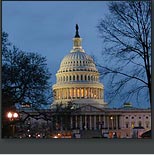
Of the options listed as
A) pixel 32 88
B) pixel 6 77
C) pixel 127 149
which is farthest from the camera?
pixel 32 88

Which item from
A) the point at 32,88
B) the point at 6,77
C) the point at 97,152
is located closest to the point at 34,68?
the point at 32,88

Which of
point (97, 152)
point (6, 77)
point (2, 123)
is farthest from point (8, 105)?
point (97, 152)

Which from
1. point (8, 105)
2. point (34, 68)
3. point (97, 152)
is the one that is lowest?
point (97, 152)

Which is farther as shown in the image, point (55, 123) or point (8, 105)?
point (55, 123)

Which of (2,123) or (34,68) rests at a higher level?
(34,68)

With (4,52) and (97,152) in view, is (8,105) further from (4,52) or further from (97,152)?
(97,152)

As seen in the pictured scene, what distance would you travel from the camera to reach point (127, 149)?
9039mm

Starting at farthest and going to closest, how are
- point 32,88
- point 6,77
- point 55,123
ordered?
1. point 55,123
2. point 32,88
3. point 6,77

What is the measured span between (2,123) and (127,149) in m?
2.16

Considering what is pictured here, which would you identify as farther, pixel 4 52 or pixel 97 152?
pixel 4 52

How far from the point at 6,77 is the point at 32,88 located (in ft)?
3.39

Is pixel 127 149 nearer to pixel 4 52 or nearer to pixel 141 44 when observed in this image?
pixel 141 44

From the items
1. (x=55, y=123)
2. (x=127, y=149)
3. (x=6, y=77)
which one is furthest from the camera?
(x=55, y=123)

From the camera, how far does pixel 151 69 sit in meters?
9.14
